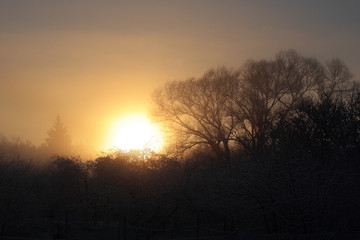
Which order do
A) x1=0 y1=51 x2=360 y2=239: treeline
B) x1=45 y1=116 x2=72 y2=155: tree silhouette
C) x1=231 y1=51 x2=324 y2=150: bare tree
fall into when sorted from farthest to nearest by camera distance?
x1=45 y1=116 x2=72 y2=155: tree silhouette → x1=231 y1=51 x2=324 y2=150: bare tree → x1=0 y1=51 x2=360 y2=239: treeline

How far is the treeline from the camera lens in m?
13.6

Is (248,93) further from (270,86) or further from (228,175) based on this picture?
(228,175)

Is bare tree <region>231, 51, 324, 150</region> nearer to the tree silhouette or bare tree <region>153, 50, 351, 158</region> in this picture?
bare tree <region>153, 50, 351, 158</region>

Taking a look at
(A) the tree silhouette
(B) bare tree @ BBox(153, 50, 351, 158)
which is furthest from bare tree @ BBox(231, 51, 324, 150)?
(A) the tree silhouette

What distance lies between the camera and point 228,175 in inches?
577

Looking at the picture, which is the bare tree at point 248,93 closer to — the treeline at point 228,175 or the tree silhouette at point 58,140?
the treeline at point 228,175

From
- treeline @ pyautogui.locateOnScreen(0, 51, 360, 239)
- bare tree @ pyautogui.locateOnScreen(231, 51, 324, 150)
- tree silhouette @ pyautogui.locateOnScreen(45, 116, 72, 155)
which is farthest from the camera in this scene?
tree silhouette @ pyautogui.locateOnScreen(45, 116, 72, 155)

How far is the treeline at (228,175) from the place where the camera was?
44.8ft

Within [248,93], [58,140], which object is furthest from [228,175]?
[58,140]

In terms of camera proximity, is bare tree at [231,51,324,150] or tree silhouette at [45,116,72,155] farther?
tree silhouette at [45,116,72,155]

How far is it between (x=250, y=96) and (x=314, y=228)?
17.7 m

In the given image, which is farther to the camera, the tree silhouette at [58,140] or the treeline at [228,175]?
the tree silhouette at [58,140]


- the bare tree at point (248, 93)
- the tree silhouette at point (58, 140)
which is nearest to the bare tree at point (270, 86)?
the bare tree at point (248, 93)

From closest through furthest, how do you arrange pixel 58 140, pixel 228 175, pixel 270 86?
pixel 228 175 < pixel 270 86 < pixel 58 140
